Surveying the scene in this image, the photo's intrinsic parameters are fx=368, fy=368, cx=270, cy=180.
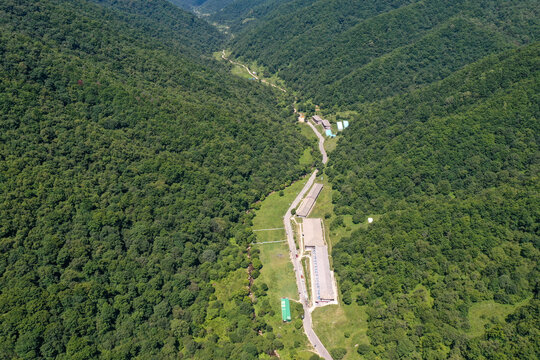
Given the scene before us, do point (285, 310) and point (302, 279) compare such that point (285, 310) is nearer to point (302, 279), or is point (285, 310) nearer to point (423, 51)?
point (302, 279)

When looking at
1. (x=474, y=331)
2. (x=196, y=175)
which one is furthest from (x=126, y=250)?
(x=474, y=331)

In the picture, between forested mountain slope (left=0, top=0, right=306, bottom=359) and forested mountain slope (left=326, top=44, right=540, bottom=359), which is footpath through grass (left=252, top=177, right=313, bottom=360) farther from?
forested mountain slope (left=326, top=44, right=540, bottom=359)

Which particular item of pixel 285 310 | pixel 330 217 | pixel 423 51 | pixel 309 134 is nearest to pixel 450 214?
pixel 330 217

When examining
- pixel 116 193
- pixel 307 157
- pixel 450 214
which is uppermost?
pixel 450 214

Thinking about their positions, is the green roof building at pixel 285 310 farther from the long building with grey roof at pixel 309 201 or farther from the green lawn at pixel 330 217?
the long building with grey roof at pixel 309 201

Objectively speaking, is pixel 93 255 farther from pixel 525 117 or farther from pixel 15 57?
pixel 525 117

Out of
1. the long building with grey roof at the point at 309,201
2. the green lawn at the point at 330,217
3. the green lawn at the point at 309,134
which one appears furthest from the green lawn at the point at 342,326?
the green lawn at the point at 309,134

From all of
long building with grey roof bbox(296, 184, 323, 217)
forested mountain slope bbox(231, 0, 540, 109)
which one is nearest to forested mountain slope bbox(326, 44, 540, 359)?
long building with grey roof bbox(296, 184, 323, 217)
